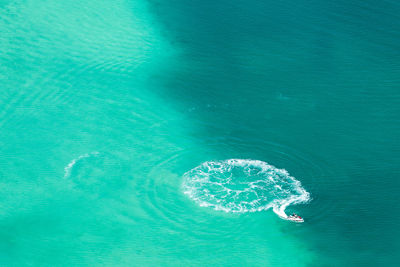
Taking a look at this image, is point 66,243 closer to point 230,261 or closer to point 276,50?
point 230,261

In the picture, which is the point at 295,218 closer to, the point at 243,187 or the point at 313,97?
the point at 243,187

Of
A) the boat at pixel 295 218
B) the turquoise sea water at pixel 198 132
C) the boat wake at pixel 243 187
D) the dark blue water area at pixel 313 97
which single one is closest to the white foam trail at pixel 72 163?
the turquoise sea water at pixel 198 132

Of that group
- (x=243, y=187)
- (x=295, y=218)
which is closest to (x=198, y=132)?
(x=243, y=187)

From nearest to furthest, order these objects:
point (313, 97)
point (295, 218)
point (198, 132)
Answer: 1. point (295, 218)
2. point (198, 132)
3. point (313, 97)

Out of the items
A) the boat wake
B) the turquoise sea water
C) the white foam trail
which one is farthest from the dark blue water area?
the white foam trail

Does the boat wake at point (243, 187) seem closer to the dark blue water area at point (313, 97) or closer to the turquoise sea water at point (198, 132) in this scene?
the turquoise sea water at point (198, 132)
